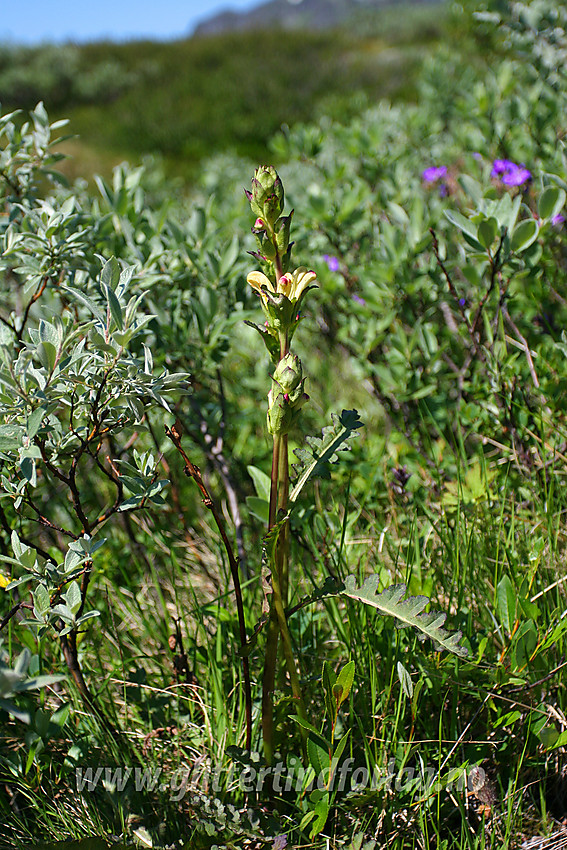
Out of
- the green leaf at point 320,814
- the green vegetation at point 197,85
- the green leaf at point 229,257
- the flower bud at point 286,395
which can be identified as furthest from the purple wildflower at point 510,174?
the green vegetation at point 197,85

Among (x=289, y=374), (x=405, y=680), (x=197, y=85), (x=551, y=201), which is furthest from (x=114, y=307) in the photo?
(x=197, y=85)

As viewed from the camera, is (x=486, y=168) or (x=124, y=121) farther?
(x=124, y=121)

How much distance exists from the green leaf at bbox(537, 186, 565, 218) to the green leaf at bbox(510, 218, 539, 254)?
0.13 meters

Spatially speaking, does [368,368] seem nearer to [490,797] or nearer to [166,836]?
[490,797]

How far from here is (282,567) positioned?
46.1 inches

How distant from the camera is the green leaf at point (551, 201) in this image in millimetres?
1885

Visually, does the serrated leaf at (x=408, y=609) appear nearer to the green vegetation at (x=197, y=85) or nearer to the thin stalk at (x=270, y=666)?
the thin stalk at (x=270, y=666)

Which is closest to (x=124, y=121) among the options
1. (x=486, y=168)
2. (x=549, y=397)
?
(x=486, y=168)

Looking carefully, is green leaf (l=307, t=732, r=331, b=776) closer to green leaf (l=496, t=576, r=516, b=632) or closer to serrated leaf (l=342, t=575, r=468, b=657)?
serrated leaf (l=342, t=575, r=468, b=657)

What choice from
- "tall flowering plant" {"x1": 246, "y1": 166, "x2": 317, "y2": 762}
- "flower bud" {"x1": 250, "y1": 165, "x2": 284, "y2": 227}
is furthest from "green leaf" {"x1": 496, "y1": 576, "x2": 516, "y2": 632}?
"flower bud" {"x1": 250, "y1": 165, "x2": 284, "y2": 227}

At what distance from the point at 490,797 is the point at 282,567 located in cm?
63

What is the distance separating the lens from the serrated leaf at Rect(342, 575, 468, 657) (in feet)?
3.63

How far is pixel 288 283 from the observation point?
104cm

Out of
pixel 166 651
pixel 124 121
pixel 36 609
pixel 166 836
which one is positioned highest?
pixel 124 121
